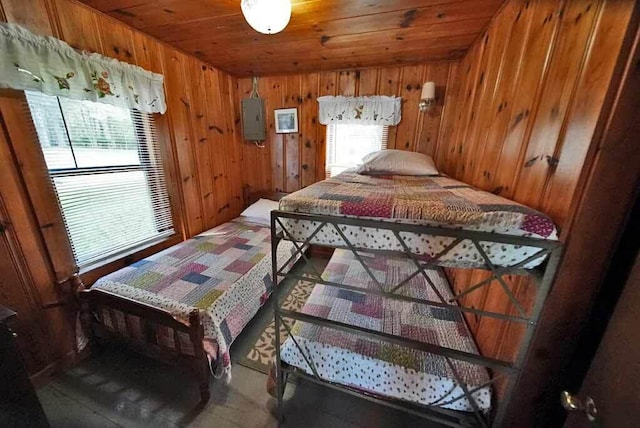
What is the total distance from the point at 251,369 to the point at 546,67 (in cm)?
218

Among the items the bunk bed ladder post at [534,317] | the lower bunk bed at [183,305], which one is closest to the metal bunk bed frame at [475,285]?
the bunk bed ladder post at [534,317]

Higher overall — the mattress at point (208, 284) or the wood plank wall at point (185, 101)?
the wood plank wall at point (185, 101)

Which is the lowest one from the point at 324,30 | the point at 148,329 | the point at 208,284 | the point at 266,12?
the point at 148,329

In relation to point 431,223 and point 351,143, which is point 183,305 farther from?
point 351,143

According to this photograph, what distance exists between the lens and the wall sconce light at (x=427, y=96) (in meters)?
2.06

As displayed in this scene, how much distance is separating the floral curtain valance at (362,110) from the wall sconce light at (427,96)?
225 mm

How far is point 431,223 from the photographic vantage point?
0.70 metres

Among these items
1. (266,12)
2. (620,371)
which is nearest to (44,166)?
(266,12)

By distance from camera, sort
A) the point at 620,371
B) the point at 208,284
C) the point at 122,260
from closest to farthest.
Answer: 1. the point at 620,371
2. the point at 208,284
3. the point at 122,260

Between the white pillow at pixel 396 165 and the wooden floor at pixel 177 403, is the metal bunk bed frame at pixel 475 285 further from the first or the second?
the white pillow at pixel 396 165

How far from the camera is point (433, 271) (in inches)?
70.4

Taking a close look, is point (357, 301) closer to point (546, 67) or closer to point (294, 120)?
point (546, 67)

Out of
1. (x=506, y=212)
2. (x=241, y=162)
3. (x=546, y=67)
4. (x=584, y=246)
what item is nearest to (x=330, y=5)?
(x=546, y=67)

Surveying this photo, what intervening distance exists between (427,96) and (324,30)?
111 centimetres
